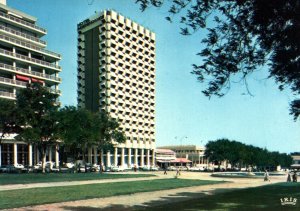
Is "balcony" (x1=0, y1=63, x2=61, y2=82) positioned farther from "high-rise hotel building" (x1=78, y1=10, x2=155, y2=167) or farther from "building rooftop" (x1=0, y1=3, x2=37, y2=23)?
"high-rise hotel building" (x1=78, y1=10, x2=155, y2=167)

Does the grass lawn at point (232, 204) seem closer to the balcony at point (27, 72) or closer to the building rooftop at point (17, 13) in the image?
the balcony at point (27, 72)

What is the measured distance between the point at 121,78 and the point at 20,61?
153 feet

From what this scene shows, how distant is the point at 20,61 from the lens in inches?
3359

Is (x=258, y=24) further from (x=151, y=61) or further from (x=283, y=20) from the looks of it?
(x=151, y=61)

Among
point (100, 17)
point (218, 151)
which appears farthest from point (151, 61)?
point (218, 151)

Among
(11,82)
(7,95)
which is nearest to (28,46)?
(11,82)

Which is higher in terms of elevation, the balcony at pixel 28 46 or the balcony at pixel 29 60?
the balcony at pixel 28 46

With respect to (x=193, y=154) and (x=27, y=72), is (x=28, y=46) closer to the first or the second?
(x=27, y=72)

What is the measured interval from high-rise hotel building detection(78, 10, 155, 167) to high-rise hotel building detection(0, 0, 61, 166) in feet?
97.5

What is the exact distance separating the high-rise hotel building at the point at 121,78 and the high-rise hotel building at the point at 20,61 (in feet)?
97.5

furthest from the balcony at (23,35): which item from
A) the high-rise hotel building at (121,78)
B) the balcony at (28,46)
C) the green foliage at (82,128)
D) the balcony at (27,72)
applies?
the high-rise hotel building at (121,78)

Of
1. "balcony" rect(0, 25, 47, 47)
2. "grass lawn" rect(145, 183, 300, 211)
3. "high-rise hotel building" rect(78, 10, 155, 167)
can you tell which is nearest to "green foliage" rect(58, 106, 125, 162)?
"balcony" rect(0, 25, 47, 47)

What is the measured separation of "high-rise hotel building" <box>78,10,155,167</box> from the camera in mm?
124062

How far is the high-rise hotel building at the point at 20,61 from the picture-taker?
3172 inches
